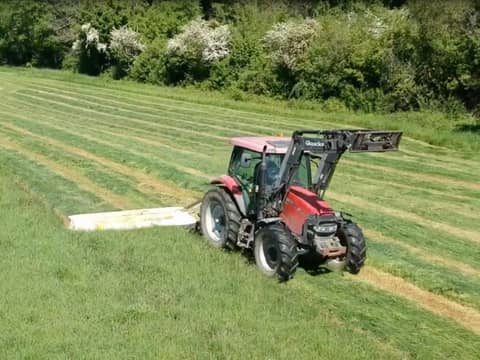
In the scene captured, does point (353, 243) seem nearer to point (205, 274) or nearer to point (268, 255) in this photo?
point (268, 255)

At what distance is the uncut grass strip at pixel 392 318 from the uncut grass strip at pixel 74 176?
5826 mm

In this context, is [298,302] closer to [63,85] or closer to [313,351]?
[313,351]

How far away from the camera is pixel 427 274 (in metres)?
9.41

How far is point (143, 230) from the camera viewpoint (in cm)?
1096

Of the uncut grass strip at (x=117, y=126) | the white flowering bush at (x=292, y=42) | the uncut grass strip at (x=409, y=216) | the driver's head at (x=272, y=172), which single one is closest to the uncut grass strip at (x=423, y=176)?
the uncut grass strip at (x=409, y=216)

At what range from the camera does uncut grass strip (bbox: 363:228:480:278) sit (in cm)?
975

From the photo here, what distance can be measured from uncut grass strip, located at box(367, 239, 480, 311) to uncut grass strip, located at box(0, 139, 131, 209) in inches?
216

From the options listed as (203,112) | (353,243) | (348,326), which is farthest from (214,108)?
(348,326)

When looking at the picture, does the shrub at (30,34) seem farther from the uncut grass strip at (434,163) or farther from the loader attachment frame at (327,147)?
the loader attachment frame at (327,147)

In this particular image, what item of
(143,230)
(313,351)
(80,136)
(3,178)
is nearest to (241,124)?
(80,136)

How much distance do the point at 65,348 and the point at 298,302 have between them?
2.88 m

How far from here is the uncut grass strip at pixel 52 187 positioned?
42.2 ft

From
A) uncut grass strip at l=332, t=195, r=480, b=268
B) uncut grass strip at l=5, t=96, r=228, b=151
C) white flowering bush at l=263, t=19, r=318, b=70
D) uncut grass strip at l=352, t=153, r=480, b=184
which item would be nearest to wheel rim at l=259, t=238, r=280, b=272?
uncut grass strip at l=332, t=195, r=480, b=268

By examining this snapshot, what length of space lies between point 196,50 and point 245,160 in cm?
3119
